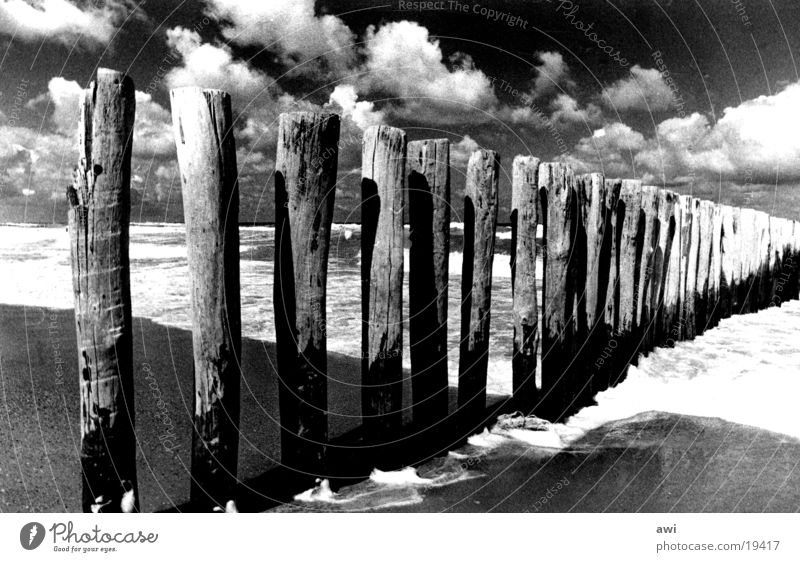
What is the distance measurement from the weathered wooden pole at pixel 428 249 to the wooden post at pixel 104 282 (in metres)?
1.79

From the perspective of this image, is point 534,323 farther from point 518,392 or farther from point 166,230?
point 166,230

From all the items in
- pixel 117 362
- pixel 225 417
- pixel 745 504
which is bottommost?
pixel 745 504

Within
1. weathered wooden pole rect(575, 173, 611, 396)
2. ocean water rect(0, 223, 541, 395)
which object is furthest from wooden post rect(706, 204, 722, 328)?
weathered wooden pole rect(575, 173, 611, 396)

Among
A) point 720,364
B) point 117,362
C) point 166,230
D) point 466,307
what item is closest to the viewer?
point 117,362

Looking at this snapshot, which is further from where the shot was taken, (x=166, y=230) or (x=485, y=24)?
(x=166, y=230)

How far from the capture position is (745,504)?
12.7ft

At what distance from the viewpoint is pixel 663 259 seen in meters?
7.29

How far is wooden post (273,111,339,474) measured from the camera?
329cm

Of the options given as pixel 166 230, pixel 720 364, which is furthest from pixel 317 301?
pixel 166 230

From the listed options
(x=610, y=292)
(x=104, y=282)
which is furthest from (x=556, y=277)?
(x=104, y=282)

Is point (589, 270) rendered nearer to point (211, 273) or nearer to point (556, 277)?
point (556, 277)

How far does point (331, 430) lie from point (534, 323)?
1749 mm

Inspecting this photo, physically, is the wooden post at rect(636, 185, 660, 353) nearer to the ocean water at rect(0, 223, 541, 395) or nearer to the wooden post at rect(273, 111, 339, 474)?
the ocean water at rect(0, 223, 541, 395)

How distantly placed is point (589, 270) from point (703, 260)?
4375 millimetres
